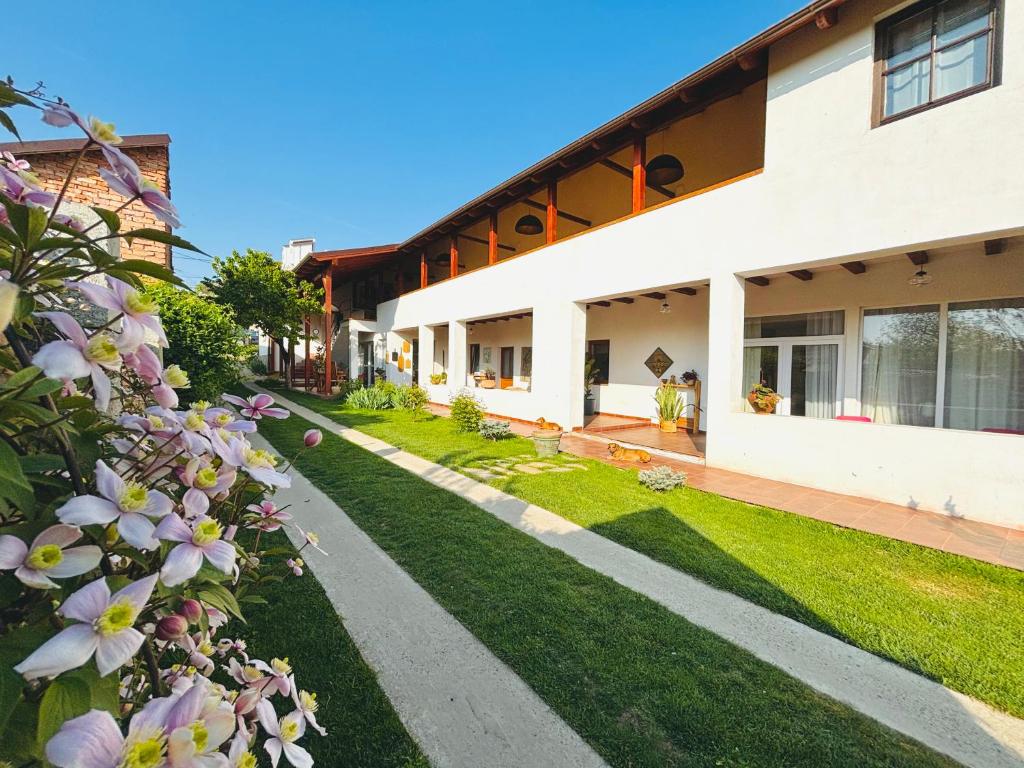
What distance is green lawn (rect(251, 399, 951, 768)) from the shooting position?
80.0 inches

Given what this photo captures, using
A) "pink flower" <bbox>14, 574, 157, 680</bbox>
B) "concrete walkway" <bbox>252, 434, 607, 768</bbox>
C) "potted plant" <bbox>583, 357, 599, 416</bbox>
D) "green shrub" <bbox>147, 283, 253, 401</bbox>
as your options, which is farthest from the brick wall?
"potted plant" <bbox>583, 357, 599, 416</bbox>

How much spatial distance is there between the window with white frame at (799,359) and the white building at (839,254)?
0.04m

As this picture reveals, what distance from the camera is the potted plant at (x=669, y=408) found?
1029 centimetres

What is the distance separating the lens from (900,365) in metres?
7.05

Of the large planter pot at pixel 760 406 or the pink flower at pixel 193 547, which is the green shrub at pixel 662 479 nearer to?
the large planter pot at pixel 760 406

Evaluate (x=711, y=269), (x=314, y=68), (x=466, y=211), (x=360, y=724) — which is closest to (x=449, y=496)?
(x=360, y=724)

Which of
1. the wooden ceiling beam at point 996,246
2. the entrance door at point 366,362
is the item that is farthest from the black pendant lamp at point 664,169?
the entrance door at point 366,362

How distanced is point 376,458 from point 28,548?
706cm

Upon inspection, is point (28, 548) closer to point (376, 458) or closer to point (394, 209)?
point (376, 458)

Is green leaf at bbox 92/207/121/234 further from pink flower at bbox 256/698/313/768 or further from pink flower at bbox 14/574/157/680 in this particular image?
pink flower at bbox 256/698/313/768

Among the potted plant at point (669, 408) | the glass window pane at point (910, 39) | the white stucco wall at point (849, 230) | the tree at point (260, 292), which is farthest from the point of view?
the tree at point (260, 292)

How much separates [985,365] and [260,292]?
19511 millimetres

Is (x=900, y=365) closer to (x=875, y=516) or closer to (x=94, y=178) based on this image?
(x=875, y=516)

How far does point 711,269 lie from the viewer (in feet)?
22.9
